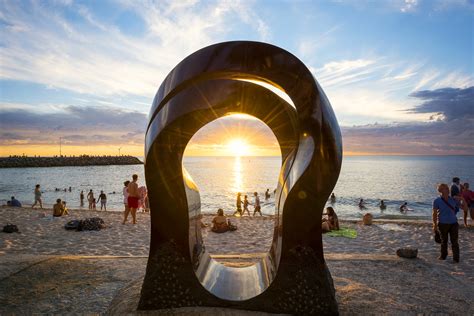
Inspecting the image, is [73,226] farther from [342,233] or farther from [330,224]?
[342,233]

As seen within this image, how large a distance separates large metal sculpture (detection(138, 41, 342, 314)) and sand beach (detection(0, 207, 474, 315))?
14.9 inches

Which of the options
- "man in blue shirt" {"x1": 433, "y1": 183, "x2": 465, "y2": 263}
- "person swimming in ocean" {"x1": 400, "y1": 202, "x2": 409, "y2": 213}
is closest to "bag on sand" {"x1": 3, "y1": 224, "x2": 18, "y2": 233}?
"man in blue shirt" {"x1": 433, "y1": 183, "x2": 465, "y2": 263}

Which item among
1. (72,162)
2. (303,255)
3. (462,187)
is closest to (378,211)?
(462,187)

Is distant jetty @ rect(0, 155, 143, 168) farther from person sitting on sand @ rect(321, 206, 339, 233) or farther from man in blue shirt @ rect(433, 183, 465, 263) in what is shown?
man in blue shirt @ rect(433, 183, 465, 263)

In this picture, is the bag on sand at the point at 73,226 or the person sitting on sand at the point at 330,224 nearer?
the bag on sand at the point at 73,226

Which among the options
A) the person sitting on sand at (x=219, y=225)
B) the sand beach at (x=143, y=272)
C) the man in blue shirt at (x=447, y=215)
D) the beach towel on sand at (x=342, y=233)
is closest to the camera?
the sand beach at (x=143, y=272)

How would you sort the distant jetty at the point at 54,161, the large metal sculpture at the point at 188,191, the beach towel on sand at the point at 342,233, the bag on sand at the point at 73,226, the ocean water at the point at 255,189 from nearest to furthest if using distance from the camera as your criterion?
1. the large metal sculpture at the point at 188,191
2. the beach towel on sand at the point at 342,233
3. the bag on sand at the point at 73,226
4. the ocean water at the point at 255,189
5. the distant jetty at the point at 54,161

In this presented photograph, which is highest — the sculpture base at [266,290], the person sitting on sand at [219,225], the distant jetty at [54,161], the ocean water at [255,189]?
the distant jetty at [54,161]

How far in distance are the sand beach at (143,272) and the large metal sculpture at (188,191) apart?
38cm

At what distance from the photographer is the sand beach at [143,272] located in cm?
462

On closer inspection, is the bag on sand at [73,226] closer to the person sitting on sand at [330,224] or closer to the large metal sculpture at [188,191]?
the large metal sculpture at [188,191]

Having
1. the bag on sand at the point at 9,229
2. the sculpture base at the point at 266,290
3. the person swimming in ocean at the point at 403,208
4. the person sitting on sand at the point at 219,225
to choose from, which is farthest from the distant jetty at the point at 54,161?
the sculpture base at the point at 266,290

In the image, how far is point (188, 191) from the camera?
4.65 m

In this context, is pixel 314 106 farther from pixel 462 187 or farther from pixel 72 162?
pixel 72 162
